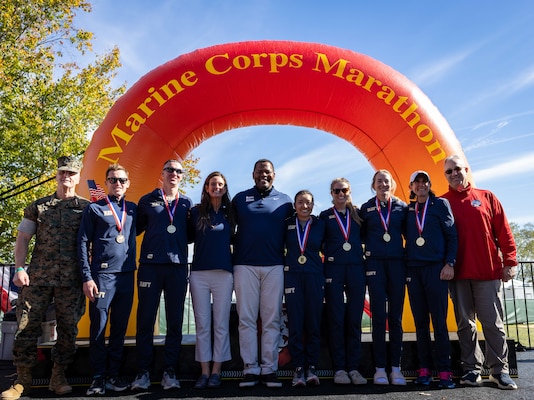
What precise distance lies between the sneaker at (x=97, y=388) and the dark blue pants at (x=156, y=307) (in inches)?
11.7

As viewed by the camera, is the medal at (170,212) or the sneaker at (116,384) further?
the medal at (170,212)

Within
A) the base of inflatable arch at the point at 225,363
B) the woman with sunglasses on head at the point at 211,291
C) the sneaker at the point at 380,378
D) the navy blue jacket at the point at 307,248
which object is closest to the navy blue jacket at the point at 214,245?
the woman with sunglasses on head at the point at 211,291

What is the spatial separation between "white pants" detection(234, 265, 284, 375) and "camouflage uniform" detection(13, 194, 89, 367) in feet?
4.38

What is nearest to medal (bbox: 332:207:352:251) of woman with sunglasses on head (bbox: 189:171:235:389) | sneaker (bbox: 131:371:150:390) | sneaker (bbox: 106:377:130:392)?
woman with sunglasses on head (bbox: 189:171:235:389)

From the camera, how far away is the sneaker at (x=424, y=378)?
3.54 meters

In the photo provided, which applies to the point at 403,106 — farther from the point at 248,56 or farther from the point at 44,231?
the point at 44,231

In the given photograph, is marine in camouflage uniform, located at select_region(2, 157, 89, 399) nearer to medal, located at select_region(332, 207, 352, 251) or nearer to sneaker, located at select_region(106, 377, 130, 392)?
sneaker, located at select_region(106, 377, 130, 392)

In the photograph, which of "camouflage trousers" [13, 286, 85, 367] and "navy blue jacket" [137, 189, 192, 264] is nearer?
"camouflage trousers" [13, 286, 85, 367]

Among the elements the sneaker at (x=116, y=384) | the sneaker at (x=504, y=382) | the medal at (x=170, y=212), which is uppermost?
the medal at (x=170, y=212)

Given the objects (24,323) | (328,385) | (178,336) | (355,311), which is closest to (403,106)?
(355,311)

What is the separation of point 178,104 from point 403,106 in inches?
99.2

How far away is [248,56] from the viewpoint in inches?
190

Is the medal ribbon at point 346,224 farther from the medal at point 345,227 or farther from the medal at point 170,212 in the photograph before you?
the medal at point 170,212

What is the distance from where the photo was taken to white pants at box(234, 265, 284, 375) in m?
3.52
